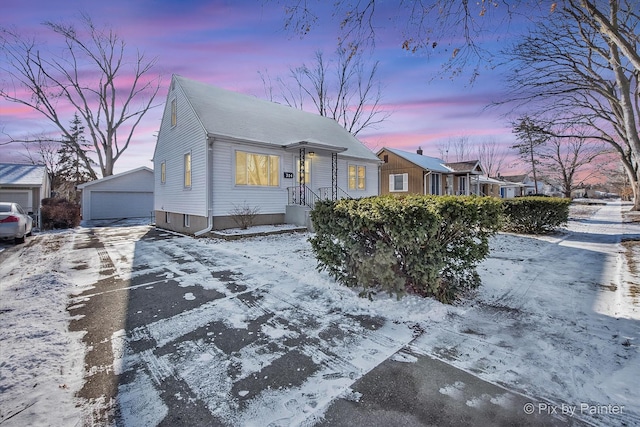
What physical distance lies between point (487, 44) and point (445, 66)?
27.1 inches

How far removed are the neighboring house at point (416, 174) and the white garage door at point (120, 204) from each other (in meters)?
18.7

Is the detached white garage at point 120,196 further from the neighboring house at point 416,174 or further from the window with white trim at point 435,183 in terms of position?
the window with white trim at point 435,183

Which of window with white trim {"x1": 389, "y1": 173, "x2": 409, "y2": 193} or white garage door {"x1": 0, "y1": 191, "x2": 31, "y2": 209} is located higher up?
window with white trim {"x1": 389, "y1": 173, "x2": 409, "y2": 193}

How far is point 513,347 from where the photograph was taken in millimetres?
2787

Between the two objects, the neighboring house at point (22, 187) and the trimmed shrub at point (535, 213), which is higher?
the neighboring house at point (22, 187)

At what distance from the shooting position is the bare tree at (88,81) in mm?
21328

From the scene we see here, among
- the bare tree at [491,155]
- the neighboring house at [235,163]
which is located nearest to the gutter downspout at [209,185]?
the neighboring house at [235,163]

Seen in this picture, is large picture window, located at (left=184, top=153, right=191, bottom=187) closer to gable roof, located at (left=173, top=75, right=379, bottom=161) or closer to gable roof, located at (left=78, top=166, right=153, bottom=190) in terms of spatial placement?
gable roof, located at (left=173, top=75, right=379, bottom=161)

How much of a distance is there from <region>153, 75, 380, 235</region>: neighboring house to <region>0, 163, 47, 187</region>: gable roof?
29.2ft

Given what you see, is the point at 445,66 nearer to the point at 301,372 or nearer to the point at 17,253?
the point at 301,372

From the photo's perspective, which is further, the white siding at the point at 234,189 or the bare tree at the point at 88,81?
the bare tree at the point at 88,81

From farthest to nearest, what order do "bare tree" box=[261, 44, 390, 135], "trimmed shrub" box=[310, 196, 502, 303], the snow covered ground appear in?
"bare tree" box=[261, 44, 390, 135] → "trimmed shrub" box=[310, 196, 502, 303] → the snow covered ground

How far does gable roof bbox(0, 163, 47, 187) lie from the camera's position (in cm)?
1694

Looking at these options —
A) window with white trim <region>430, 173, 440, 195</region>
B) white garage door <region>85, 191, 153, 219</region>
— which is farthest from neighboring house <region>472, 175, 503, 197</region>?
white garage door <region>85, 191, 153, 219</region>
